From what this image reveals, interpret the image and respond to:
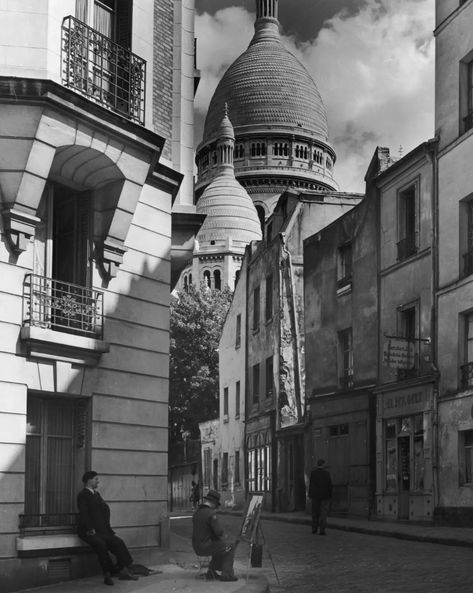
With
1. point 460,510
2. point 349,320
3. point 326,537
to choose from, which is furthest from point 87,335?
Result: point 349,320

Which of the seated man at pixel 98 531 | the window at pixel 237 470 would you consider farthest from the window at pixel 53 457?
the window at pixel 237 470

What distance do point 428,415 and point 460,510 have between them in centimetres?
289

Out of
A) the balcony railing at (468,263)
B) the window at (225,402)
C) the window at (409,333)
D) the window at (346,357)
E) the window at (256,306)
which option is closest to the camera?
the balcony railing at (468,263)

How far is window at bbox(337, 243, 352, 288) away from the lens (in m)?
35.9

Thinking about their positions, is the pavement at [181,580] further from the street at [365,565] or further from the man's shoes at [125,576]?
the street at [365,565]

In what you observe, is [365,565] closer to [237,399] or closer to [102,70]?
[102,70]

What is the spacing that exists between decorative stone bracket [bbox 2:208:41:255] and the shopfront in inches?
659

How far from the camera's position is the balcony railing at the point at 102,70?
50.1 ft

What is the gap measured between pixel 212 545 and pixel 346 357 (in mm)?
21310

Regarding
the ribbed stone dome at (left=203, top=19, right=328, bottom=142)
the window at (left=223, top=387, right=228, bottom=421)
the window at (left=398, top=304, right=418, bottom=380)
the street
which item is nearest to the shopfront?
the window at (left=398, top=304, right=418, bottom=380)

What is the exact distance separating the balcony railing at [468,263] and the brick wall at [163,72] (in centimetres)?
1220

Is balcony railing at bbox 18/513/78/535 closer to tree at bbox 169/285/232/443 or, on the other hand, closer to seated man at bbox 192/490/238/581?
seated man at bbox 192/490/238/581

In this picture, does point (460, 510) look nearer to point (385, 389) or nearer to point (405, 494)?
point (405, 494)

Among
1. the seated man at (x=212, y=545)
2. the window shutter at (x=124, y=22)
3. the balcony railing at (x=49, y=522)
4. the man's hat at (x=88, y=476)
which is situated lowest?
the seated man at (x=212, y=545)
